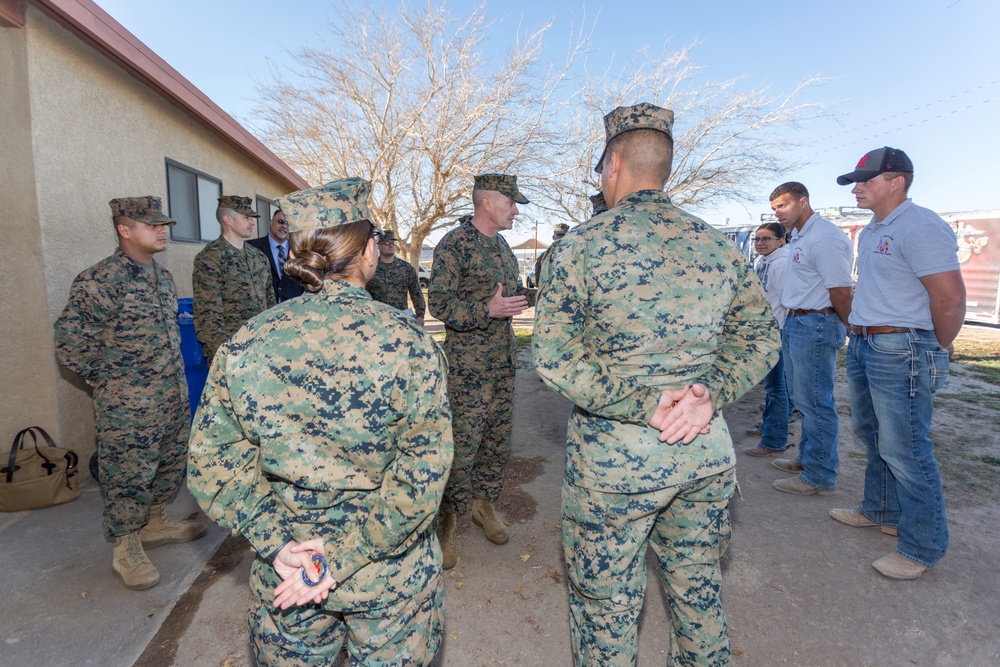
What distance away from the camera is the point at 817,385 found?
410cm

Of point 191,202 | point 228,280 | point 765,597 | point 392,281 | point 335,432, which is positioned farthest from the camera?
point 191,202

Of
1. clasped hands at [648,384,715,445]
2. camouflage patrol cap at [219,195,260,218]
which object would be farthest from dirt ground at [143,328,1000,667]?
camouflage patrol cap at [219,195,260,218]

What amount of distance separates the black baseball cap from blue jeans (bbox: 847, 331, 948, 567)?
0.94m

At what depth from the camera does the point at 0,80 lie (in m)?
3.96

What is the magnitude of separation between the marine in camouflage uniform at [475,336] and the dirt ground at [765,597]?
434mm

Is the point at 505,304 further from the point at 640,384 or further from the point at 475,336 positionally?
the point at 640,384

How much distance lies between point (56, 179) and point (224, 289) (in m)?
1.50

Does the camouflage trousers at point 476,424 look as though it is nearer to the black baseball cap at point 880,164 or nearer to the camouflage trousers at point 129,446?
the camouflage trousers at point 129,446

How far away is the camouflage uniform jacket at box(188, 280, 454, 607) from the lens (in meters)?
1.39

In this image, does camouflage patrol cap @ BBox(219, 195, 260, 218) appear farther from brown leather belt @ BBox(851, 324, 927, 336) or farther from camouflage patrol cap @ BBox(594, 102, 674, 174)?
brown leather belt @ BBox(851, 324, 927, 336)

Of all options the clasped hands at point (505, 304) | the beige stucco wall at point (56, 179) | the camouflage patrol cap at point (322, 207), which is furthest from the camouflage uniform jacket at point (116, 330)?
the camouflage patrol cap at point (322, 207)

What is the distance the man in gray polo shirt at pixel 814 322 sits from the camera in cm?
389

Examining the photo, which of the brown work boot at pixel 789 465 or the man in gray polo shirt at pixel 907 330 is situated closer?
the man in gray polo shirt at pixel 907 330

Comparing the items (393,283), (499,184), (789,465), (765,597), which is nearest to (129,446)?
(499,184)
